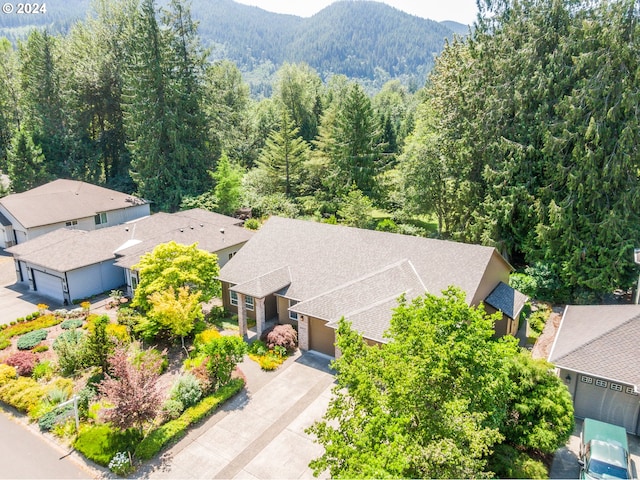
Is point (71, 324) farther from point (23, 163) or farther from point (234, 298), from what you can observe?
point (23, 163)

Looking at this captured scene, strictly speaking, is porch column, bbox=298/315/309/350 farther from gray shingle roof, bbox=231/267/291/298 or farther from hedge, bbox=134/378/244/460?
hedge, bbox=134/378/244/460

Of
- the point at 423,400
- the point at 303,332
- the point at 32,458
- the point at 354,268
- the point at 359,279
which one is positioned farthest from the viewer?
the point at 354,268

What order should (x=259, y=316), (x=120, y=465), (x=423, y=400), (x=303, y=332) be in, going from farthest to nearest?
(x=259, y=316)
(x=303, y=332)
(x=120, y=465)
(x=423, y=400)

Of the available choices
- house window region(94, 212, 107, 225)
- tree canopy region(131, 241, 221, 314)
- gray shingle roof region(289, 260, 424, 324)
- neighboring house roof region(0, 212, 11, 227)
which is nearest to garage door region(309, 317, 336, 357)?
gray shingle roof region(289, 260, 424, 324)

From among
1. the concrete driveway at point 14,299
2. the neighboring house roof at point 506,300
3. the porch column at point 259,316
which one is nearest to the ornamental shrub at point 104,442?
the porch column at point 259,316

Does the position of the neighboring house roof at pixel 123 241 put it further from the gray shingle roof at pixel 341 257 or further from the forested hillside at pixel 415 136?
the forested hillside at pixel 415 136

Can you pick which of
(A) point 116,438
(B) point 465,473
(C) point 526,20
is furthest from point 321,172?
(B) point 465,473

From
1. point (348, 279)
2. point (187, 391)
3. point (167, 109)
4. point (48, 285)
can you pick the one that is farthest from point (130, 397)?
point (167, 109)
